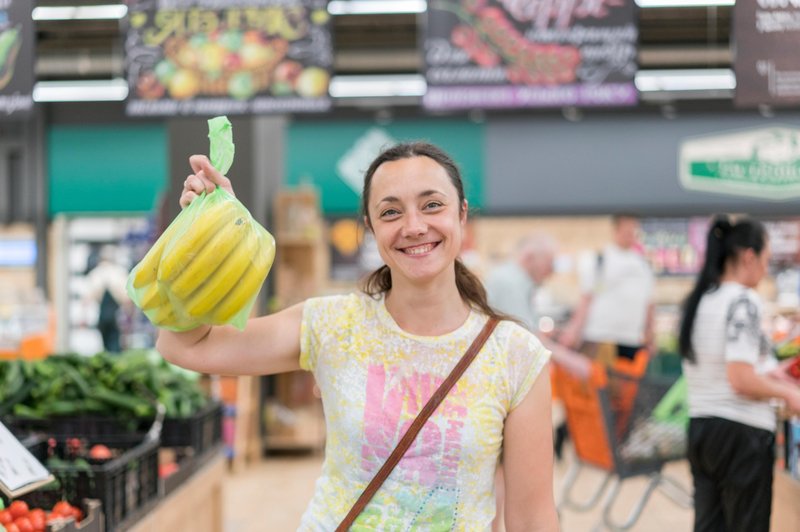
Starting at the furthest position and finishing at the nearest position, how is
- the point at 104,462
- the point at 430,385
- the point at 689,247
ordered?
the point at 689,247
the point at 104,462
the point at 430,385

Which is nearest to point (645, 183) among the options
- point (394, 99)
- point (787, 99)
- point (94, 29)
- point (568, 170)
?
point (568, 170)

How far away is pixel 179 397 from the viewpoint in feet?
16.2

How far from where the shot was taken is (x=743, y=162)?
11766 millimetres

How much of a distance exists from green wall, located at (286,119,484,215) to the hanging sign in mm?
2545

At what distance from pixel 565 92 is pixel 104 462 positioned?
2.94 meters

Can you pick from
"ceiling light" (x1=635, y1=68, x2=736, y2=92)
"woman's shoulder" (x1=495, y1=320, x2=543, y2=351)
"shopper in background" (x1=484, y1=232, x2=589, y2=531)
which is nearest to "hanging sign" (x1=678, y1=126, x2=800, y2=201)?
"ceiling light" (x1=635, y1=68, x2=736, y2=92)

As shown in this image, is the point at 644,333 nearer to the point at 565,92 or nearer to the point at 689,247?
the point at 565,92

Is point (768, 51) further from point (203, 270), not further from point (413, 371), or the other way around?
point (203, 270)

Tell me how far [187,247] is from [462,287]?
629 mm

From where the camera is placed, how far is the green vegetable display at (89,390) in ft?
15.1

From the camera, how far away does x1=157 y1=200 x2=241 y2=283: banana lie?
1.87 meters

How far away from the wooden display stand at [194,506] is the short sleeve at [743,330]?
2.28 metres

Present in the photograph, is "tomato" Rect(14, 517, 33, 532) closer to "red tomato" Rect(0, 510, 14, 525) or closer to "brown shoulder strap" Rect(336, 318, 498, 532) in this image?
"red tomato" Rect(0, 510, 14, 525)

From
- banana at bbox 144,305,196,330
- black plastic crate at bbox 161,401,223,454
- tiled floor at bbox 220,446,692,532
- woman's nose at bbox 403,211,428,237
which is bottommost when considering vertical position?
tiled floor at bbox 220,446,692,532
